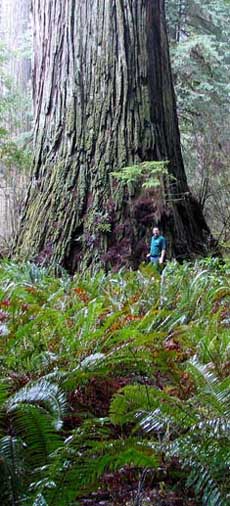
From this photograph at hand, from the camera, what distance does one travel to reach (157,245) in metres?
5.46

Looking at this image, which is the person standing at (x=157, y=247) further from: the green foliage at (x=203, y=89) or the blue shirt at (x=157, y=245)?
the green foliage at (x=203, y=89)

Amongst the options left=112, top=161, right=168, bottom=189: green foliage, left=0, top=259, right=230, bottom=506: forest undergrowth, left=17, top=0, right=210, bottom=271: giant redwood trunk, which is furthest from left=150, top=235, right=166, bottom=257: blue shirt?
left=0, top=259, right=230, bottom=506: forest undergrowth

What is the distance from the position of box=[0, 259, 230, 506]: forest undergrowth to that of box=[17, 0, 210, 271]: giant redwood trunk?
3074 mm

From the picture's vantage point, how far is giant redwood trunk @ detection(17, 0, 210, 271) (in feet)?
18.2

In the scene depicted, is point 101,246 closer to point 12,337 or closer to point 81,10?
point 81,10

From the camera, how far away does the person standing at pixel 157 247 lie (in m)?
5.38

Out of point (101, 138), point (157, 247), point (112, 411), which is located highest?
point (101, 138)

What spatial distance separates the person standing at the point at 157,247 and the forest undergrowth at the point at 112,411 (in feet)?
9.44

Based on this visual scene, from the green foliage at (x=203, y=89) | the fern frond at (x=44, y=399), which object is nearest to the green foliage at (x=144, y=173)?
the fern frond at (x=44, y=399)

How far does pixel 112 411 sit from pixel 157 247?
4.19m

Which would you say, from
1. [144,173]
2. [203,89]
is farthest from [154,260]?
[203,89]

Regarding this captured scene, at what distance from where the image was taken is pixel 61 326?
2.09 meters

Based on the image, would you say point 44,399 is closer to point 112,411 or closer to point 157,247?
point 112,411

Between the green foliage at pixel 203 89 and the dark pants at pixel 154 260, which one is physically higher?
the green foliage at pixel 203 89
